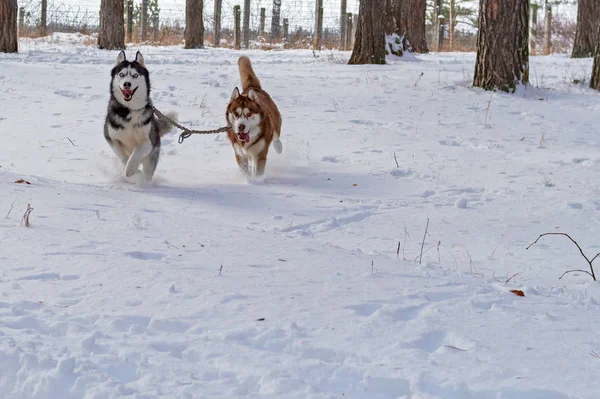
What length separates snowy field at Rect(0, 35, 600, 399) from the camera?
8.48 feet

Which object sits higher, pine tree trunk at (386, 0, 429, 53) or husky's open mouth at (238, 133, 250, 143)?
pine tree trunk at (386, 0, 429, 53)

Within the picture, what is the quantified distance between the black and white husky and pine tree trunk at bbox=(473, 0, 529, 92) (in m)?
5.33

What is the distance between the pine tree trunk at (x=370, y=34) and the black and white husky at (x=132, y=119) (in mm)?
7215

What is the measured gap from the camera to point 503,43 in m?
10.1

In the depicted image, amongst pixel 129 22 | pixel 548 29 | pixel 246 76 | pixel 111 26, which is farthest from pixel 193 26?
pixel 548 29

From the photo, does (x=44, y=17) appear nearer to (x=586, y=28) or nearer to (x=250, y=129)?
(x=586, y=28)

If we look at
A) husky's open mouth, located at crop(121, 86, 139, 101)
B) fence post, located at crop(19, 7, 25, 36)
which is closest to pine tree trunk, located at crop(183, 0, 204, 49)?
fence post, located at crop(19, 7, 25, 36)

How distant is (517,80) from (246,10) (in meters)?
16.9

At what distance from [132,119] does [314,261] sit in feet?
11.1

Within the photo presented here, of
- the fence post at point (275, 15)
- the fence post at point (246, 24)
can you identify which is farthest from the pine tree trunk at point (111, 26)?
the fence post at point (275, 15)

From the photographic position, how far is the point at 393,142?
26.8ft

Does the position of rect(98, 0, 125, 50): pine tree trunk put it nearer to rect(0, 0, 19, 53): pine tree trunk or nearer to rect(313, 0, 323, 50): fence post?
rect(0, 0, 19, 53): pine tree trunk

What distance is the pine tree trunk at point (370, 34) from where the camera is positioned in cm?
1317

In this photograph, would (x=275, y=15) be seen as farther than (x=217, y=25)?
Yes
